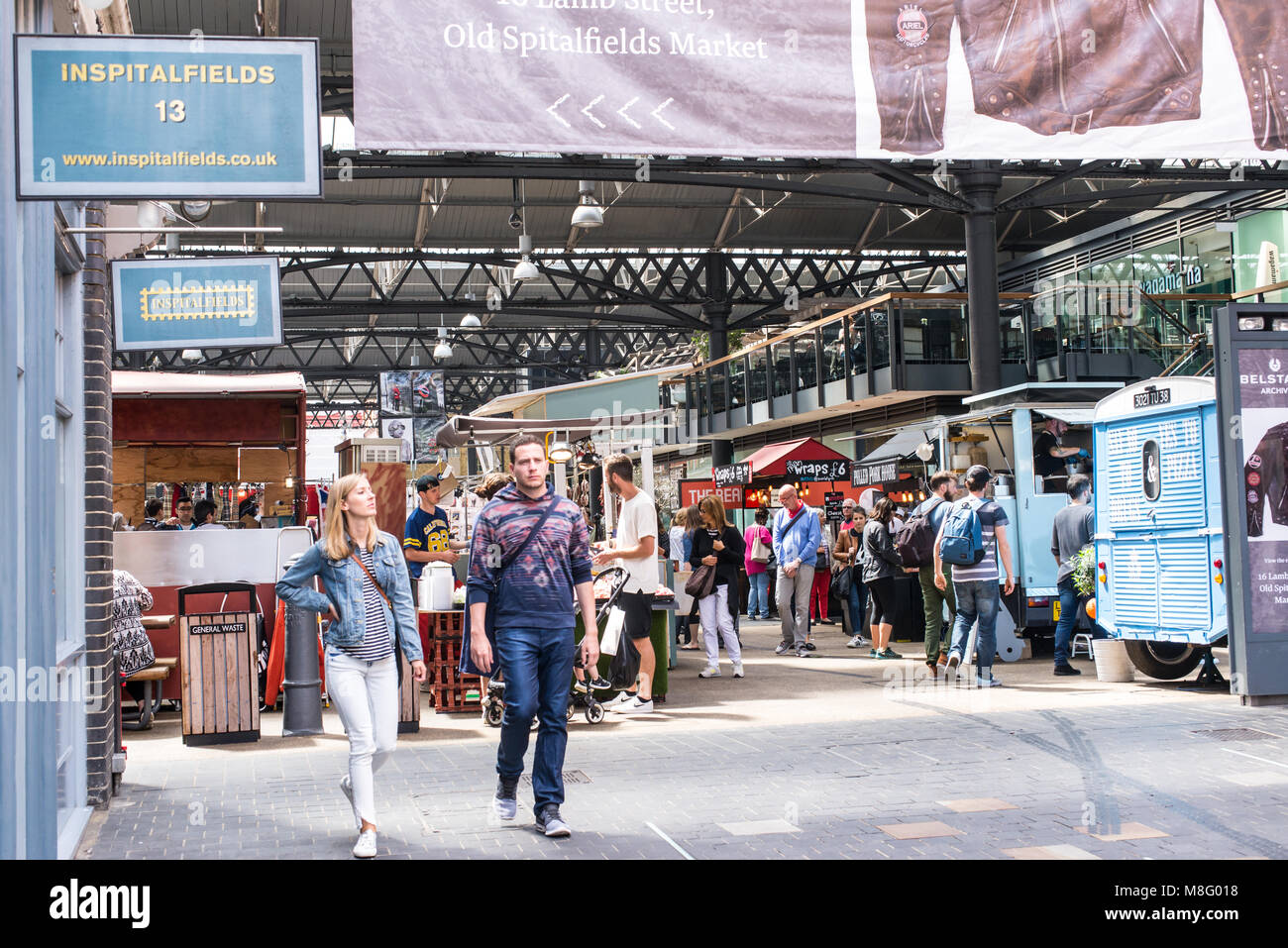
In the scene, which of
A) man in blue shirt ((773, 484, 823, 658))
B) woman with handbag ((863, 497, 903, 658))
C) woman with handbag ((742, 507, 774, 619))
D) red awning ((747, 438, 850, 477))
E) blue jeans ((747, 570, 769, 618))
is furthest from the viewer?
blue jeans ((747, 570, 769, 618))

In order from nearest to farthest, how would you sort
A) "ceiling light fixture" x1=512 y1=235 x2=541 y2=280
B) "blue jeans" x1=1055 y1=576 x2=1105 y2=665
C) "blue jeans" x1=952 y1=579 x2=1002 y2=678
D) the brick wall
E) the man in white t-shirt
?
the brick wall, the man in white t-shirt, "blue jeans" x1=952 y1=579 x2=1002 y2=678, "blue jeans" x1=1055 y1=576 x2=1105 y2=665, "ceiling light fixture" x1=512 y1=235 x2=541 y2=280

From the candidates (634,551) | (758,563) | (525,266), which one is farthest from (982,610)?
(525,266)

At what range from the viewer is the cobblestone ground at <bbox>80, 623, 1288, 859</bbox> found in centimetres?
609

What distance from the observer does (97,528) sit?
7.41 m

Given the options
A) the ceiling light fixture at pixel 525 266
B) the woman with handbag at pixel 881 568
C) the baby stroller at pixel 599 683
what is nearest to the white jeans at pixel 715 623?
the woman with handbag at pixel 881 568

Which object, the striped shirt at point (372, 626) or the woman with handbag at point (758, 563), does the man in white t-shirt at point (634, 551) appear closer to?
the striped shirt at point (372, 626)

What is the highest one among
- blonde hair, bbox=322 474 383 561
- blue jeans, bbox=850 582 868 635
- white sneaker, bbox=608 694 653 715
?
blonde hair, bbox=322 474 383 561

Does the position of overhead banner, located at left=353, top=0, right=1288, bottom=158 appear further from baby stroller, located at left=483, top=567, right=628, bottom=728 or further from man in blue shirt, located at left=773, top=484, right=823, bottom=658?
man in blue shirt, located at left=773, top=484, right=823, bottom=658

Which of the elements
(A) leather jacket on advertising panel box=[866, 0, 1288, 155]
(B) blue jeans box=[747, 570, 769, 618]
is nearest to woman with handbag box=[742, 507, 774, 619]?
(B) blue jeans box=[747, 570, 769, 618]

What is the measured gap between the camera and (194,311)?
8492mm

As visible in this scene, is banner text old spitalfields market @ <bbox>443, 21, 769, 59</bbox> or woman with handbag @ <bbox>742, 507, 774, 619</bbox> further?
woman with handbag @ <bbox>742, 507, 774, 619</bbox>

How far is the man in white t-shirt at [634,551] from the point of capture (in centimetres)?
1039

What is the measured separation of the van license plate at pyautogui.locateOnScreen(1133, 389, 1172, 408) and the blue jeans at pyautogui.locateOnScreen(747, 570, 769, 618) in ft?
37.7

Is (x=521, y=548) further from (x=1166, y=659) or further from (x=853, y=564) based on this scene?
(x=853, y=564)
